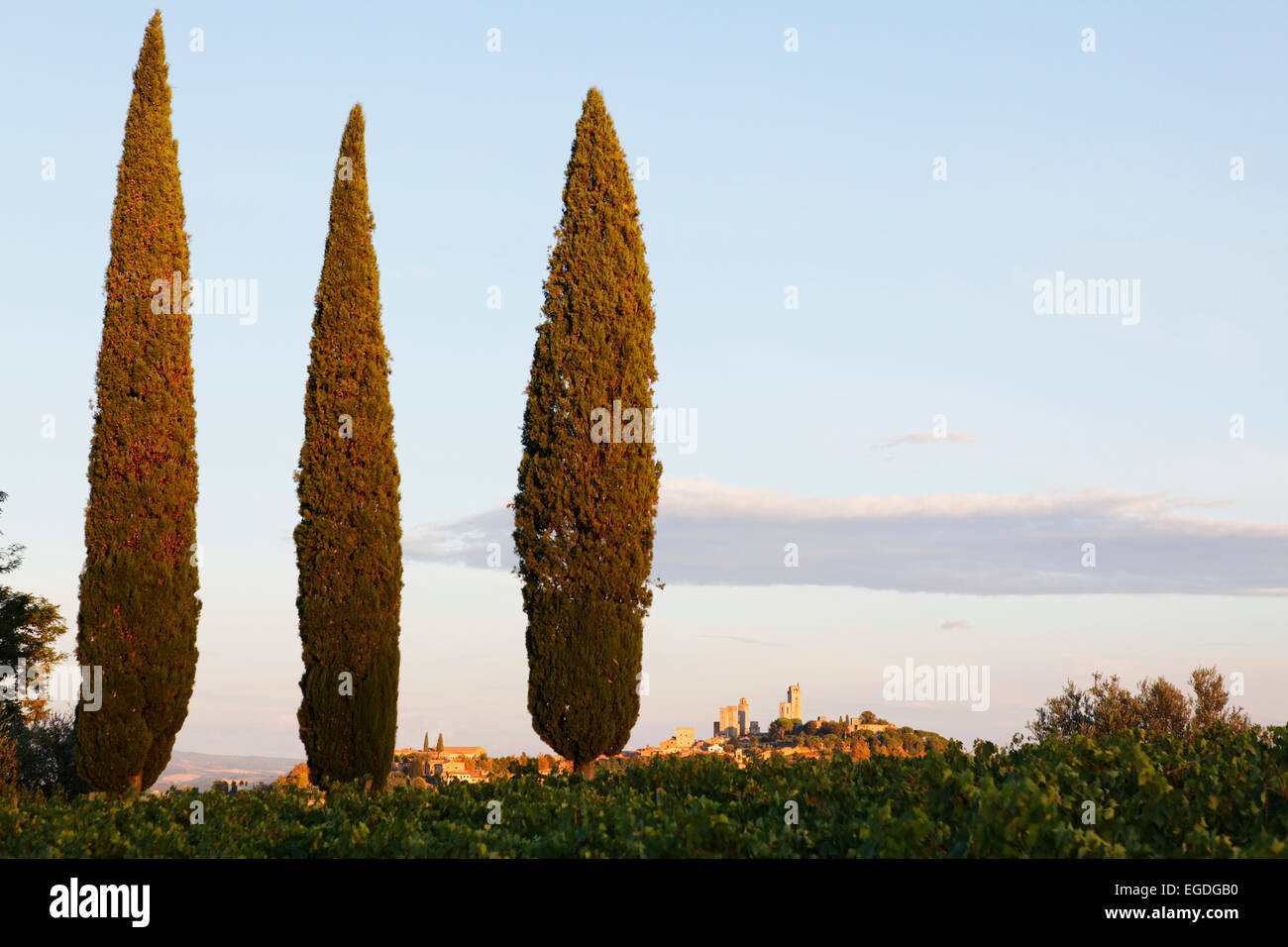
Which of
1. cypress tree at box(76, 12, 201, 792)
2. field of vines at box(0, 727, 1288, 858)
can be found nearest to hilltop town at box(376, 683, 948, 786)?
field of vines at box(0, 727, 1288, 858)

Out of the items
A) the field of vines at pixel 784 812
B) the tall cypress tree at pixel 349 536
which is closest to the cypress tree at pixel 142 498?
the tall cypress tree at pixel 349 536

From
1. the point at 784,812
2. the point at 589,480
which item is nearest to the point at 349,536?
the point at 589,480

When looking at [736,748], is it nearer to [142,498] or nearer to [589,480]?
[589,480]

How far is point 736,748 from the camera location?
19.1m

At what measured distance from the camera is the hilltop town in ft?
43.1

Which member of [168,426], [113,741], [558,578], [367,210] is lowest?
[113,741]

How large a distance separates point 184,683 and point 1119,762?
16.8 meters

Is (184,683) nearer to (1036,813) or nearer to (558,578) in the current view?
(558,578)

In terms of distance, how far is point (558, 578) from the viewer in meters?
18.6

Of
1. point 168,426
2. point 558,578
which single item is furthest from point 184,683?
point 558,578

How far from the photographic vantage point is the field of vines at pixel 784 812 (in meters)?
6.85

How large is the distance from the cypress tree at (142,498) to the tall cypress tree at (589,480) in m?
6.85

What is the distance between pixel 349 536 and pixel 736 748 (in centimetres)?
827

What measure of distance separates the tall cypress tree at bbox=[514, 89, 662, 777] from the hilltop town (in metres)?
1.27
